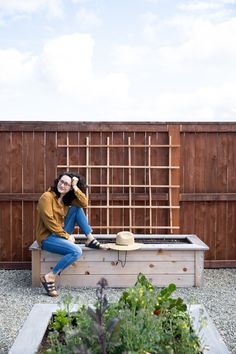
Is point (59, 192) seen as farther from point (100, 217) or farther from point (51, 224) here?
point (100, 217)

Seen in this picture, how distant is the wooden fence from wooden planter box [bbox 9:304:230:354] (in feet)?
9.53

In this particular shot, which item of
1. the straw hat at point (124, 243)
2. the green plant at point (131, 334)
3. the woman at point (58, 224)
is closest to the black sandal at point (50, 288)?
the woman at point (58, 224)

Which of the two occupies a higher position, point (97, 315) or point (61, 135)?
point (61, 135)

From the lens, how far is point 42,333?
122 inches

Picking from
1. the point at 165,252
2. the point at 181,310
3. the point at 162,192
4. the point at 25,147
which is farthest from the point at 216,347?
the point at 25,147

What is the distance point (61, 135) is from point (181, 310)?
11.8 feet

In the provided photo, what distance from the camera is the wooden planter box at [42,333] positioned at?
2.88 meters

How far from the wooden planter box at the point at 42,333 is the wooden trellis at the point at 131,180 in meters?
2.83

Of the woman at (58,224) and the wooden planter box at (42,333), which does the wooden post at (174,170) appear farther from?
the wooden planter box at (42,333)

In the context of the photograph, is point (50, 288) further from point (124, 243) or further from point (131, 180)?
point (131, 180)

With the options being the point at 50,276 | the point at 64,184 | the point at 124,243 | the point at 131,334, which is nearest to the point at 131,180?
the point at 124,243

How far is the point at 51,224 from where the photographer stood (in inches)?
201

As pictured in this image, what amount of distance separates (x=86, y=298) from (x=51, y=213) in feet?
3.00

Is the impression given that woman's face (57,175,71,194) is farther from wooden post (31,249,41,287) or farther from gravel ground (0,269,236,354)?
gravel ground (0,269,236,354)
